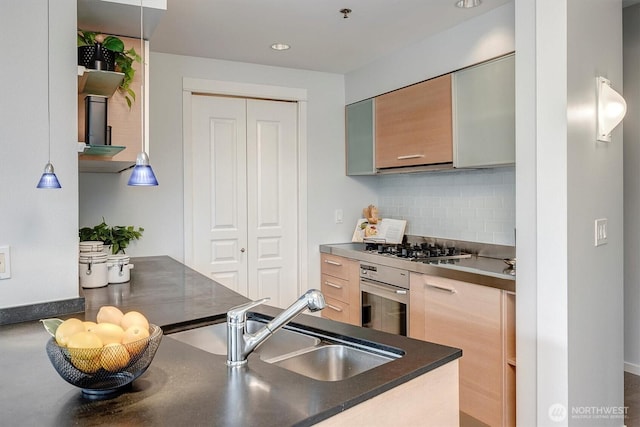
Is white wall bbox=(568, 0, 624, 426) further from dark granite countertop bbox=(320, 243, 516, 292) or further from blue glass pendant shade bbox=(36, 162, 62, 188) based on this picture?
blue glass pendant shade bbox=(36, 162, 62, 188)

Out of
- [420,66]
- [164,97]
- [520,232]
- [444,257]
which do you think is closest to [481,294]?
[520,232]

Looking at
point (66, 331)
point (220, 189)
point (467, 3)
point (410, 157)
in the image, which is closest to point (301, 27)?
point (467, 3)

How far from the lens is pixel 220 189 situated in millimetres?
3773

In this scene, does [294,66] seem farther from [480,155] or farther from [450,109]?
[480,155]

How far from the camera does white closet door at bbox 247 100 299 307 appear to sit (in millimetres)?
3904

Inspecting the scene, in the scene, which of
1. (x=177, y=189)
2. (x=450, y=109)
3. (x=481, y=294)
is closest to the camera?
(x=481, y=294)

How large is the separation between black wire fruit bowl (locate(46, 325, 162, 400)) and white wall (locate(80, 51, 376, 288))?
2.52 m

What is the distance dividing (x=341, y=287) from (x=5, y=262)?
2.52 metres

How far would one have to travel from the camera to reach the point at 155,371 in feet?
3.89

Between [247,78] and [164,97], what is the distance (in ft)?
2.24

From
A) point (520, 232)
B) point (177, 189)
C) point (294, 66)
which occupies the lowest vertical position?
point (520, 232)

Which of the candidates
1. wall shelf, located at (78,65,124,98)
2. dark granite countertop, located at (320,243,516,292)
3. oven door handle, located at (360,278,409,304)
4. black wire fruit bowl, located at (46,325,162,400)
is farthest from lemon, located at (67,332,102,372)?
oven door handle, located at (360,278,409,304)

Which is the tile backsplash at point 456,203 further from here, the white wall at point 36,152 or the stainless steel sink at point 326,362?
the white wall at point 36,152

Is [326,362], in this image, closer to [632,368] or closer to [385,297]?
[385,297]
